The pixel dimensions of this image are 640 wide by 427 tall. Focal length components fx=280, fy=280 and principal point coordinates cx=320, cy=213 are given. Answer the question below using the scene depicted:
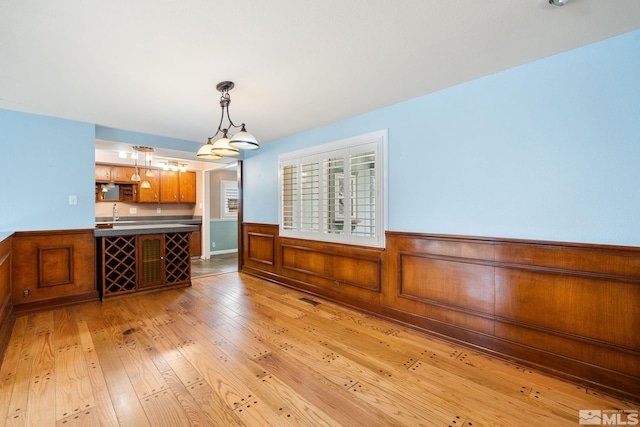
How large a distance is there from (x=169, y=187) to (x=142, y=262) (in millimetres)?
3175

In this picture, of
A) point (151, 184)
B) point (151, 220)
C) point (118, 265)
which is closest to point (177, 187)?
point (151, 184)

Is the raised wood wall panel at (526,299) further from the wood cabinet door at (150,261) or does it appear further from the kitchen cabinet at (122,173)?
the kitchen cabinet at (122,173)

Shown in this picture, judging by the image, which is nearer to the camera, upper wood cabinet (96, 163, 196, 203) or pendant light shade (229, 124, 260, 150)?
pendant light shade (229, 124, 260, 150)

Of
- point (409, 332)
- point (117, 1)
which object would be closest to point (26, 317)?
point (117, 1)

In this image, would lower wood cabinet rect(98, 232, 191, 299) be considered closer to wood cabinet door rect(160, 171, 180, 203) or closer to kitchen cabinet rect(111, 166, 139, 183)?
wood cabinet door rect(160, 171, 180, 203)

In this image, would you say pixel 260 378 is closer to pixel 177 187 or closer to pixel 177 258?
pixel 177 258

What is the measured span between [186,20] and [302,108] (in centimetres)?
164

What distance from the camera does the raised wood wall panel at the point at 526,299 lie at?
6.20ft

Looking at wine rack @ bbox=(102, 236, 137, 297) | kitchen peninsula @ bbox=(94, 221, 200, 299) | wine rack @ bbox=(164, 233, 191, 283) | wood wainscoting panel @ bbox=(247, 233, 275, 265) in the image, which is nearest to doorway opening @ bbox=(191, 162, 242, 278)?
wood wainscoting panel @ bbox=(247, 233, 275, 265)

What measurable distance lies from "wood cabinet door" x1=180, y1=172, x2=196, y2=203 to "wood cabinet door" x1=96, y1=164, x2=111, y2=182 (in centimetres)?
145

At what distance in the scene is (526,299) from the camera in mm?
2240

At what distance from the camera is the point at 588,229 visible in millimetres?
1994

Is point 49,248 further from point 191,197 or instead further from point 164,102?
point 191,197

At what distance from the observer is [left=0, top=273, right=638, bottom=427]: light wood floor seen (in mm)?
1697
